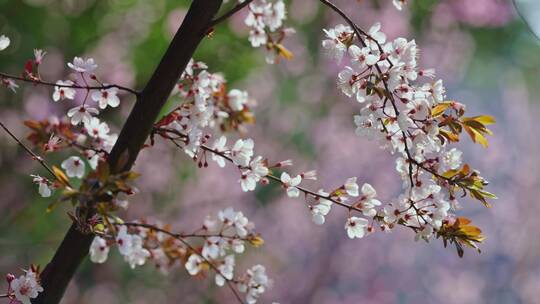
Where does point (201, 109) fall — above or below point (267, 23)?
below

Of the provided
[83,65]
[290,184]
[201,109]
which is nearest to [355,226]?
[290,184]

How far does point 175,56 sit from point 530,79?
3.97 meters

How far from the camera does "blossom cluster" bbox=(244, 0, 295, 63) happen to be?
2.63ft

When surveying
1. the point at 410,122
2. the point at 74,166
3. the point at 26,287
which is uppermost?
the point at 410,122

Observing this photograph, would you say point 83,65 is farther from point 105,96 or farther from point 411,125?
point 411,125

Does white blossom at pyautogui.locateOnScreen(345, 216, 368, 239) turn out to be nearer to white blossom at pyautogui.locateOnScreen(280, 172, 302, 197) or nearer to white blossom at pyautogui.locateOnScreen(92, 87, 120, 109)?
white blossom at pyautogui.locateOnScreen(280, 172, 302, 197)

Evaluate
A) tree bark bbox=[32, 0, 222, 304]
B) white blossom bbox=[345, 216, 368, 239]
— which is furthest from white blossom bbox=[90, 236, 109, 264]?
Result: white blossom bbox=[345, 216, 368, 239]

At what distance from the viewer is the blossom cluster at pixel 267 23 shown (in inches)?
31.5

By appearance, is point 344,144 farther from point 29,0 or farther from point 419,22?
point 29,0

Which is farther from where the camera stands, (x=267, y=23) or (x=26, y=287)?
(x=267, y=23)

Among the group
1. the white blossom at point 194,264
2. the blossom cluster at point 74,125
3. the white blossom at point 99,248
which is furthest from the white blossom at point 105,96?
the white blossom at point 194,264

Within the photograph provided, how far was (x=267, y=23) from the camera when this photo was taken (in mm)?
806

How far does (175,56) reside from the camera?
643 mm

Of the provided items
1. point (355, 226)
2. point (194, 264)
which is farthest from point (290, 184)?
point (194, 264)
